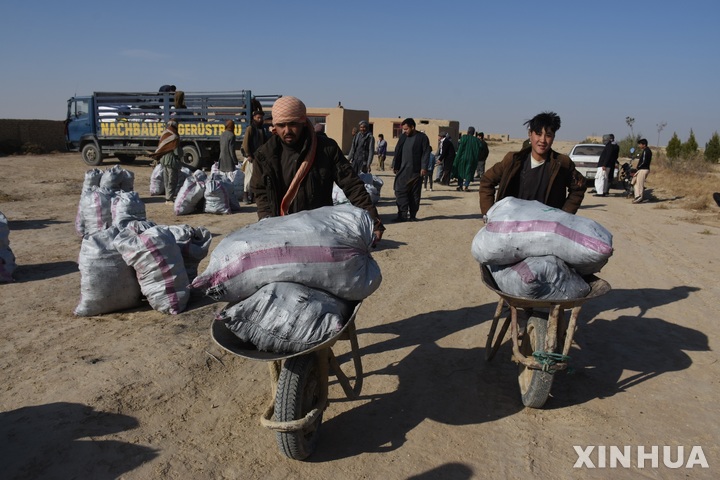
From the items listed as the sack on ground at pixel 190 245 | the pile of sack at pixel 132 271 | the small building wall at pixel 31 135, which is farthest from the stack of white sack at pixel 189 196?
the small building wall at pixel 31 135

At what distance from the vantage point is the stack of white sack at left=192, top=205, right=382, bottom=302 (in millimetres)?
2836

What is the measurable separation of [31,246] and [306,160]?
5614mm

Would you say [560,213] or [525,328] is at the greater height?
[560,213]

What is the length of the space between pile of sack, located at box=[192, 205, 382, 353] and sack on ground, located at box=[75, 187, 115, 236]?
5412 mm

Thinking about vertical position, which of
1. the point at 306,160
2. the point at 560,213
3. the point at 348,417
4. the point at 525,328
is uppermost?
the point at 306,160

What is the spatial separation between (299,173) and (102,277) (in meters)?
2.34

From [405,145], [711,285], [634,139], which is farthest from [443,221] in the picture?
[634,139]

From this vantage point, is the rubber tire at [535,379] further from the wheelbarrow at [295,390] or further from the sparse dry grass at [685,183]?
the sparse dry grass at [685,183]

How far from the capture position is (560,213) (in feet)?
11.7

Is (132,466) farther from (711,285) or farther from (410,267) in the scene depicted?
(711,285)

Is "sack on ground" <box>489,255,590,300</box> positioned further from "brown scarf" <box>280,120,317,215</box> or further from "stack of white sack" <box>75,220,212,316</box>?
"stack of white sack" <box>75,220,212,316</box>

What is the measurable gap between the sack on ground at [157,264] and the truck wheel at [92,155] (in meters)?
16.7

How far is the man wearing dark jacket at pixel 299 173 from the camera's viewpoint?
11.6 feet

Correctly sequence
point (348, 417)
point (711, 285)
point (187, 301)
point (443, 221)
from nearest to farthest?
1. point (348, 417)
2. point (187, 301)
3. point (711, 285)
4. point (443, 221)
